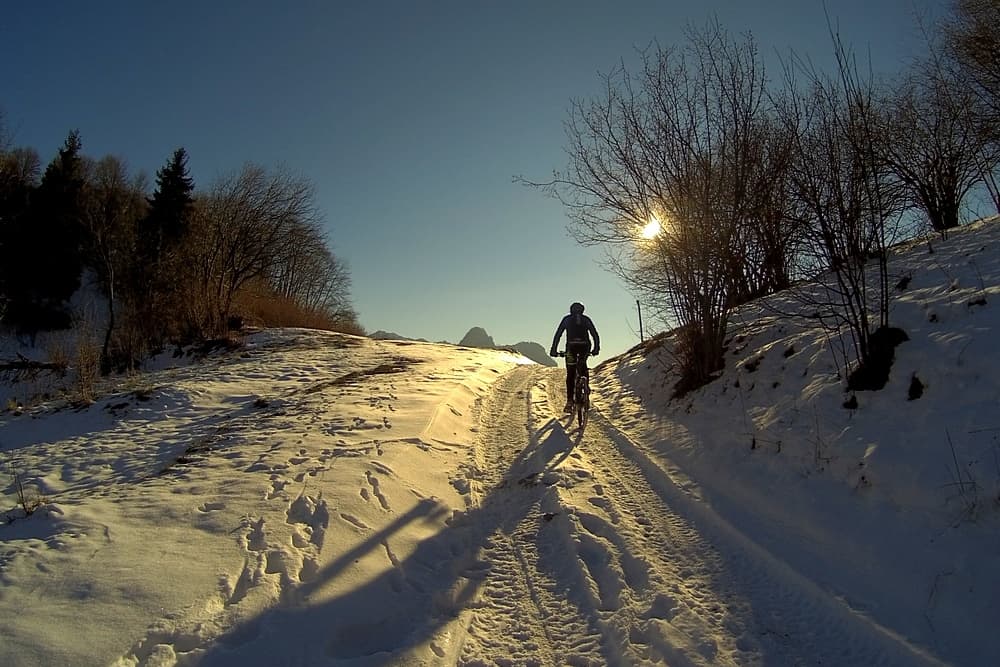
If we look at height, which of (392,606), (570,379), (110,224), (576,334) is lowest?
(392,606)

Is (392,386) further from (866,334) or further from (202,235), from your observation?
(202,235)

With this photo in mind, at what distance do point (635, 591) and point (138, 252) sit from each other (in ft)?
A: 87.8

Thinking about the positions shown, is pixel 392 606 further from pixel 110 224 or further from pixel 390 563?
pixel 110 224

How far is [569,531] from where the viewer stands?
15.7ft

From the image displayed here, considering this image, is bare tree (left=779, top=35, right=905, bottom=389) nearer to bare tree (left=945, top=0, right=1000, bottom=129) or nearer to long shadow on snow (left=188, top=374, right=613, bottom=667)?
long shadow on snow (left=188, top=374, right=613, bottom=667)

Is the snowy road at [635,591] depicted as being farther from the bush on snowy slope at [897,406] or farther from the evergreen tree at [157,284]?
the evergreen tree at [157,284]

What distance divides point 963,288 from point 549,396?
7957mm

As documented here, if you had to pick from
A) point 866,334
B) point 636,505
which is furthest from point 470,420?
point 866,334

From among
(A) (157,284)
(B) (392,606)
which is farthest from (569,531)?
(A) (157,284)

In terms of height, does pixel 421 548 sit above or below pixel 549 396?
below

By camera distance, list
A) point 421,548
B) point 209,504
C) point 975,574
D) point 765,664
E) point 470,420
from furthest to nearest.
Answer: point 470,420 → point 209,504 → point 421,548 → point 975,574 → point 765,664

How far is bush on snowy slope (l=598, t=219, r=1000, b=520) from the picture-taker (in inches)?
163

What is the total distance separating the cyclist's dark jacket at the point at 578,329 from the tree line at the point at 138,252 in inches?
503

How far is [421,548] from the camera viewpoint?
462 cm
